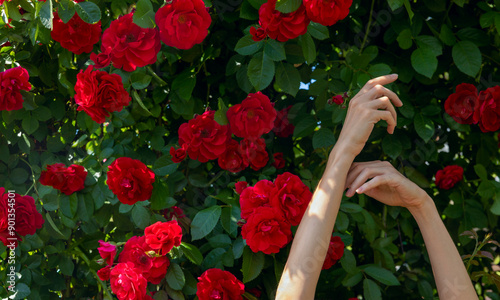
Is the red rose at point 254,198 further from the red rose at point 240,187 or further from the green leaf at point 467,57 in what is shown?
the green leaf at point 467,57

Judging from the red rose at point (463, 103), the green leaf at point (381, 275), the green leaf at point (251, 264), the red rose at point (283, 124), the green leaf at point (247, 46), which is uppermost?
the green leaf at point (247, 46)

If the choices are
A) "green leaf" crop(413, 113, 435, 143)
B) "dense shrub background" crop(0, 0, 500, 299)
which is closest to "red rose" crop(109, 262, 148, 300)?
"dense shrub background" crop(0, 0, 500, 299)

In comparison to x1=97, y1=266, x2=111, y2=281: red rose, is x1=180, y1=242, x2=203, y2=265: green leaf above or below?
above

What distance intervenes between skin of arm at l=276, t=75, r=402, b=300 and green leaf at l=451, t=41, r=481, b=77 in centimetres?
55

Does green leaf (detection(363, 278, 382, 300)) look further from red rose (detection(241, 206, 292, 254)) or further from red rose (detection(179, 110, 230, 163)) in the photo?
red rose (detection(179, 110, 230, 163))

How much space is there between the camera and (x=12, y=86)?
201cm

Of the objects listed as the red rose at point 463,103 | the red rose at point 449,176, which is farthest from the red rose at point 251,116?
the red rose at point 449,176

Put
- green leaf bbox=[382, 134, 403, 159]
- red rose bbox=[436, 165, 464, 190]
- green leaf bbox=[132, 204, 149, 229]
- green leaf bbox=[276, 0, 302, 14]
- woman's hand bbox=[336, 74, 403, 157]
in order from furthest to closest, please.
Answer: red rose bbox=[436, 165, 464, 190]
green leaf bbox=[382, 134, 403, 159]
green leaf bbox=[132, 204, 149, 229]
green leaf bbox=[276, 0, 302, 14]
woman's hand bbox=[336, 74, 403, 157]

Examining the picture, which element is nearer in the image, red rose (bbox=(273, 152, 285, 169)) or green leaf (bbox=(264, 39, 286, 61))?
green leaf (bbox=(264, 39, 286, 61))

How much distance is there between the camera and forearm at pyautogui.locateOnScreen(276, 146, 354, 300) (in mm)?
1476

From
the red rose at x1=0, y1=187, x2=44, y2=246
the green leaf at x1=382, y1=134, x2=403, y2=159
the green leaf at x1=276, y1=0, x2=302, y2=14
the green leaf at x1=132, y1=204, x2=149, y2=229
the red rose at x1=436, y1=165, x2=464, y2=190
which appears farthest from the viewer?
the red rose at x1=436, y1=165, x2=464, y2=190

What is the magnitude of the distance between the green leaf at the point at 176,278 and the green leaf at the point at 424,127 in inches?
42.5

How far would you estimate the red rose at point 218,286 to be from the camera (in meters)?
1.73

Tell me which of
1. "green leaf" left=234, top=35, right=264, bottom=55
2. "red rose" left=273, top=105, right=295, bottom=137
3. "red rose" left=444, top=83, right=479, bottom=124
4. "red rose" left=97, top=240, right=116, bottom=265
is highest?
"green leaf" left=234, top=35, right=264, bottom=55
